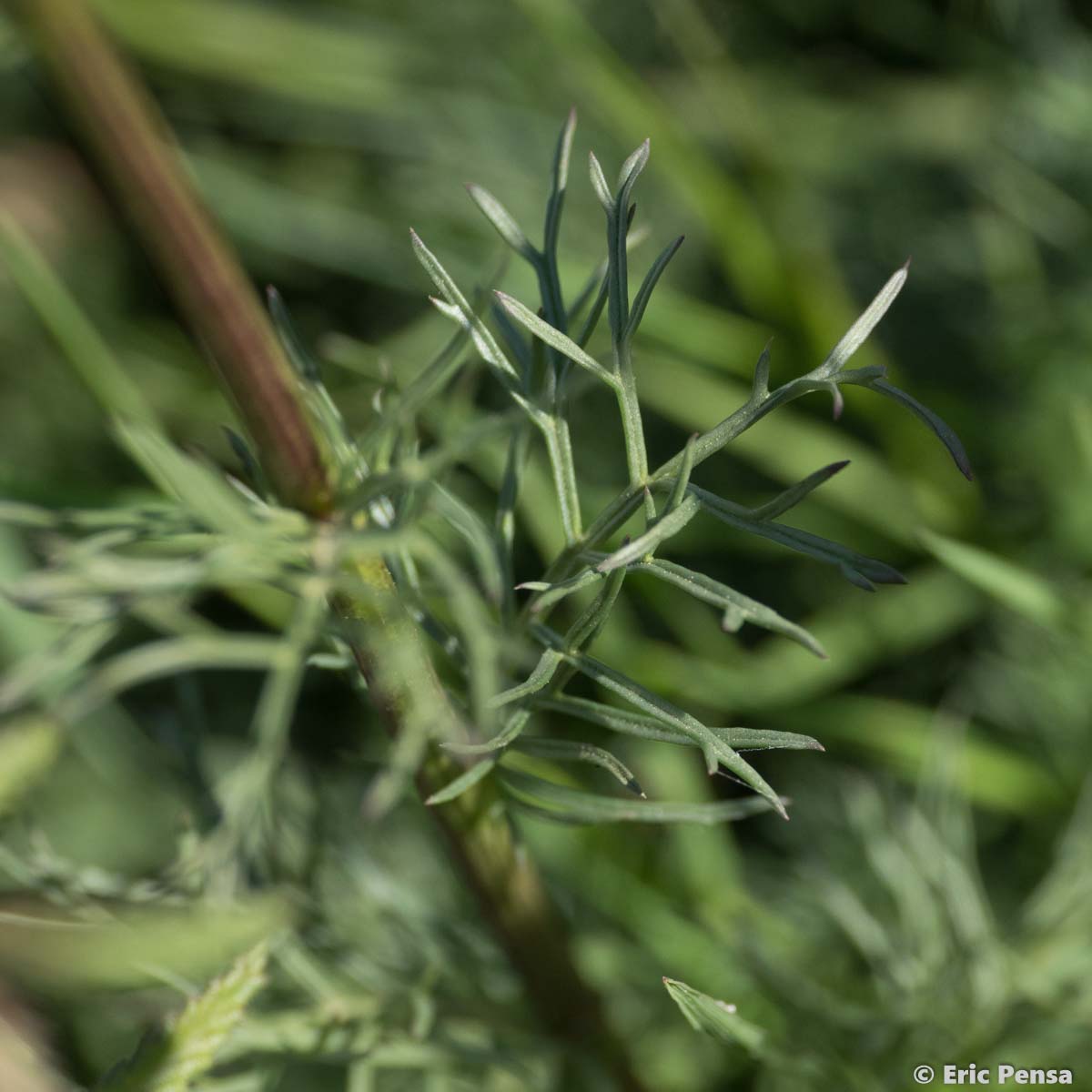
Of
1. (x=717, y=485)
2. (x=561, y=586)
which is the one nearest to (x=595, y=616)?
(x=561, y=586)

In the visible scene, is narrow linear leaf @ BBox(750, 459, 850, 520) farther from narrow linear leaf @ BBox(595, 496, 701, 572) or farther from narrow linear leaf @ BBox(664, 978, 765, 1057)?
narrow linear leaf @ BBox(664, 978, 765, 1057)

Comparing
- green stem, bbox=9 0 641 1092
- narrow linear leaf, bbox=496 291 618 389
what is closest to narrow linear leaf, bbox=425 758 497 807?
green stem, bbox=9 0 641 1092

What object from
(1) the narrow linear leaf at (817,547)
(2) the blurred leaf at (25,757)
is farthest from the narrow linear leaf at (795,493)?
(2) the blurred leaf at (25,757)

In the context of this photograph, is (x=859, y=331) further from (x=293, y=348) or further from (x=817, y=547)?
(x=293, y=348)

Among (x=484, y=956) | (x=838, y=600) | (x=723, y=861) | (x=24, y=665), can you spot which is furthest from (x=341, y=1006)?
(x=838, y=600)

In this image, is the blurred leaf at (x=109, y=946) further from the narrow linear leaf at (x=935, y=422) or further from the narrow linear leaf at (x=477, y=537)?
the narrow linear leaf at (x=935, y=422)

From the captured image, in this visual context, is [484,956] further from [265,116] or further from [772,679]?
[265,116]
